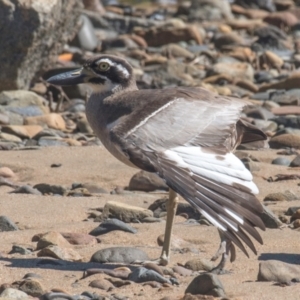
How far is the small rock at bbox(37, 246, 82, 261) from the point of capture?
18.5ft

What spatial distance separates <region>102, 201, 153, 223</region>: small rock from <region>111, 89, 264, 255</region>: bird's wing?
0.74 meters

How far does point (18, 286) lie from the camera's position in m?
4.98

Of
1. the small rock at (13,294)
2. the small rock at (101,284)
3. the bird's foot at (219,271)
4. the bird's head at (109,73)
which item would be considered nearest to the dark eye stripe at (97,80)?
the bird's head at (109,73)

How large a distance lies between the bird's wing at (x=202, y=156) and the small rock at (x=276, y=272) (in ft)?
0.54

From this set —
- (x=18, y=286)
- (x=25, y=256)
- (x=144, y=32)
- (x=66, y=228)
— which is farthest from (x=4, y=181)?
(x=144, y=32)

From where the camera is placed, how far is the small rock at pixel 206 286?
4879mm

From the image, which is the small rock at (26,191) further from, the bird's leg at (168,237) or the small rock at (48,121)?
the small rock at (48,121)

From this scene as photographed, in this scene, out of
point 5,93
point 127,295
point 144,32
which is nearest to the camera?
point 127,295

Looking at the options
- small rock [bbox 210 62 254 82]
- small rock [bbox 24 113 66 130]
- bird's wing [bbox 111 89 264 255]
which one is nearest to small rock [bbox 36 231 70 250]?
bird's wing [bbox 111 89 264 255]

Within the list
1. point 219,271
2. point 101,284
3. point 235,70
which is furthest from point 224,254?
point 235,70

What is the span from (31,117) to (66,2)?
4.97 ft

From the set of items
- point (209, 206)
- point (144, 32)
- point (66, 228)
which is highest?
point (209, 206)

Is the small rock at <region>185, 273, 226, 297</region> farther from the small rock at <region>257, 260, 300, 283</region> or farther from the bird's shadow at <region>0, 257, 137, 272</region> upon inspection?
the bird's shadow at <region>0, 257, 137, 272</region>

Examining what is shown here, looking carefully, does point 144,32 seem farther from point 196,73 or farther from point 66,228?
point 66,228
